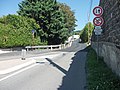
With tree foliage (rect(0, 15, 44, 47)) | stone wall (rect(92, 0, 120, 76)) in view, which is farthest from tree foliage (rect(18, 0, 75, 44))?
stone wall (rect(92, 0, 120, 76))

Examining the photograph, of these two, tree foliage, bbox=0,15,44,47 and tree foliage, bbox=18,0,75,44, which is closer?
tree foliage, bbox=0,15,44,47

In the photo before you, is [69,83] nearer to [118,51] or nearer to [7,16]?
[118,51]

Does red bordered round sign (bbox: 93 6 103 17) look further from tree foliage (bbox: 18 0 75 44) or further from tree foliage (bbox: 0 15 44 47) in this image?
tree foliage (bbox: 18 0 75 44)

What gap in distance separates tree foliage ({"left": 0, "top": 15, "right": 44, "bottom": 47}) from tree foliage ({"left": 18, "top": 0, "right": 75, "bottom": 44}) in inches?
109

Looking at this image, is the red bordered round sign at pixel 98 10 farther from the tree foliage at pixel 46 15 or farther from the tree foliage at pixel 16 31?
the tree foliage at pixel 46 15

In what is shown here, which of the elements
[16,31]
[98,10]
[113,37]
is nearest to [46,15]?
[16,31]

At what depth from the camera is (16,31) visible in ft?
130

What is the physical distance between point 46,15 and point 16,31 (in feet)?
30.4

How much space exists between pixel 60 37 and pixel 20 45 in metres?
11.2

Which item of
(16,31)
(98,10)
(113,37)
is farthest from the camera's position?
(16,31)

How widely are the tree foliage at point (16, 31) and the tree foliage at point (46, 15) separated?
109 inches

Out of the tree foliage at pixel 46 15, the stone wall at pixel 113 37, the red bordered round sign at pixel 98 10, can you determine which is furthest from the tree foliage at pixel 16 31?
the stone wall at pixel 113 37

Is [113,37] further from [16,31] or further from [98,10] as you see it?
[16,31]

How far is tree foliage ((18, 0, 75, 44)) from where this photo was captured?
46656 mm
